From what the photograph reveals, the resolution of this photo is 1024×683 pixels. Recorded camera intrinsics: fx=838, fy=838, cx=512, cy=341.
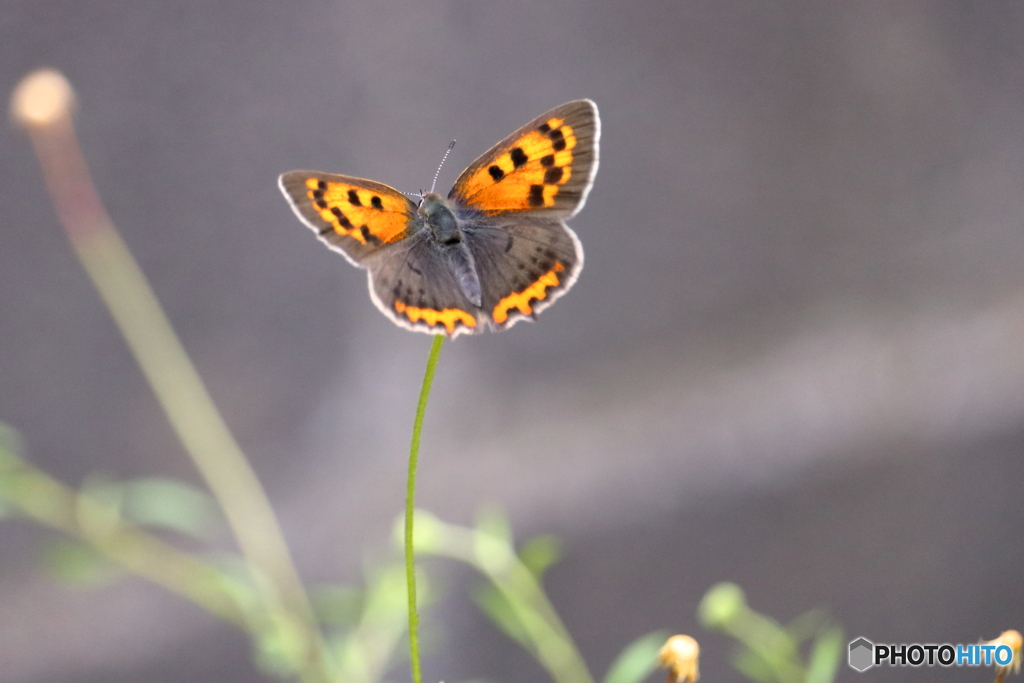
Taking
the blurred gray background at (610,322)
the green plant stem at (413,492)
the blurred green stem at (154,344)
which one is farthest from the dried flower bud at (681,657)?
the blurred gray background at (610,322)

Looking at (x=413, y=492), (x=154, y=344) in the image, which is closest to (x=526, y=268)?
(x=413, y=492)

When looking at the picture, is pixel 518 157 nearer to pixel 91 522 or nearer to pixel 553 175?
pixel 553 175

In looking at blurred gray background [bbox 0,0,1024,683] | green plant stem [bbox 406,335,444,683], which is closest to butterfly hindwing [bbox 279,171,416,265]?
green plant stem [bbox 406,335,444,683]

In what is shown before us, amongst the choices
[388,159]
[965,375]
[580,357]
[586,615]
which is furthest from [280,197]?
[965,375]

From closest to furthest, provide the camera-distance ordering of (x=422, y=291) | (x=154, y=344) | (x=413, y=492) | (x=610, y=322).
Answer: (x=413, y=492), (x=422, y=291), (x=154, y=344), (x=610, y=322)

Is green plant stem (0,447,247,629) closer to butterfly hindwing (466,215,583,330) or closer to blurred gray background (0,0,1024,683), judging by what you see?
butterfly hindwing (466,215,583,330)
